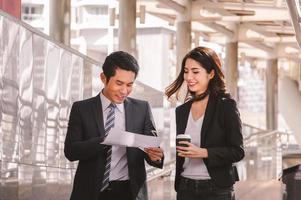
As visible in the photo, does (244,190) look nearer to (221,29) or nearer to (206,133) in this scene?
(206,133)

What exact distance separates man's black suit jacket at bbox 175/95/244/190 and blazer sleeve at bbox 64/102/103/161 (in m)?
0.46

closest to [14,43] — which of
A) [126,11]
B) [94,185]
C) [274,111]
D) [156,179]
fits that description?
[94,185]

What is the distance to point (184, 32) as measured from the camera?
30.0 metres

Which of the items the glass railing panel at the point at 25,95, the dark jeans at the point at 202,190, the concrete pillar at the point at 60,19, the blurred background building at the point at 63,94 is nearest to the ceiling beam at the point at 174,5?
the blurred background building at the point at 63,94

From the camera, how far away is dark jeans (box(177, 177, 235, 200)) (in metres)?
4.29

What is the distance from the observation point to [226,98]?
4449 millimetres

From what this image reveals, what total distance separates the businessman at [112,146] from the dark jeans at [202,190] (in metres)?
0.21

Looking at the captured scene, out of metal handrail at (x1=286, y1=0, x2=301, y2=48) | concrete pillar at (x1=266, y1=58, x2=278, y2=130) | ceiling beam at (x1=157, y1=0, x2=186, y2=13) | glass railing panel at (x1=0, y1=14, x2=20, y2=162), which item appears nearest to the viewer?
glass railing panel at (x1=0, y1=14, x2=20, y2=162)

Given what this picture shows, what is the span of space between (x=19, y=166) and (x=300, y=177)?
73.8 inches

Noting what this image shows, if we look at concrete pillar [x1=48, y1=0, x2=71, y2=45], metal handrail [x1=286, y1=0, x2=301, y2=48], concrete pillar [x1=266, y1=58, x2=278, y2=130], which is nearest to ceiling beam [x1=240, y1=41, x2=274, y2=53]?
concrete pillar [x1=266, y1=58, x2=278, y2=130]

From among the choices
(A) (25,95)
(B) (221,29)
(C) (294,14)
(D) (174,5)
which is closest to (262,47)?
(B) (221,29)

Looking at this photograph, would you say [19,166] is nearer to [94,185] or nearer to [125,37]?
[94,185]

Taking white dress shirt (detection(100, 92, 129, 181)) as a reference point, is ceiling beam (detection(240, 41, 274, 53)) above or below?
below

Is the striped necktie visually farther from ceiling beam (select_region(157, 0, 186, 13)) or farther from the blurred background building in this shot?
ceiling beam (select_region(157, 0, 186, 13))
